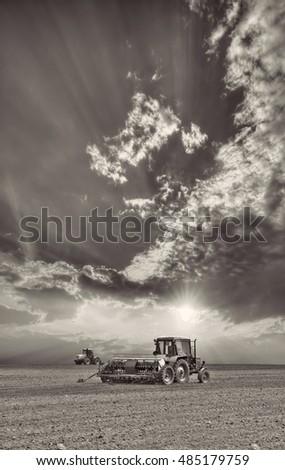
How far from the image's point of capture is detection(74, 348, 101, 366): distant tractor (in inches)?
2520

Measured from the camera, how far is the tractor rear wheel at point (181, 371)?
2720 centimetres

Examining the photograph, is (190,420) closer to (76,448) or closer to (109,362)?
(76,448)

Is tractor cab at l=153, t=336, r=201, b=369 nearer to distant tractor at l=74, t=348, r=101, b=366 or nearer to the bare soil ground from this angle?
the bare soil ground

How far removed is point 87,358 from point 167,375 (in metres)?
39.7

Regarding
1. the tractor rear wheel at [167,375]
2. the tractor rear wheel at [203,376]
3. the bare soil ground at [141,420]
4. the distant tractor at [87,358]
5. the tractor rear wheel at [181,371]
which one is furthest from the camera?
the distant tractor at [87,358]

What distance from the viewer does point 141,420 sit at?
47.5 ft

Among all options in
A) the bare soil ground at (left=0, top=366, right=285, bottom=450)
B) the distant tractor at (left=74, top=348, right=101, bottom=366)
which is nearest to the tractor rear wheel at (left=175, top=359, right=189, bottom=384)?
the bare soil ground at (left=0, top=366, right=285, bottom=450)

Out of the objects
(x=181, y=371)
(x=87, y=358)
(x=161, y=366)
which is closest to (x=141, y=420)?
(x=161, y=366)

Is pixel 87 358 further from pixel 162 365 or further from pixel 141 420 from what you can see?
pixel 141 420

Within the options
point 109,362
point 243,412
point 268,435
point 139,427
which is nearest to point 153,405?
point 243,412

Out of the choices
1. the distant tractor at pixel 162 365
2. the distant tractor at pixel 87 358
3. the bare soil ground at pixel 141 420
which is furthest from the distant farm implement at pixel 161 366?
the distant tractor at pixel 87 358

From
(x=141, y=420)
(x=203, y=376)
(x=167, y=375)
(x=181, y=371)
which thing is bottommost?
(x=141, y=420)

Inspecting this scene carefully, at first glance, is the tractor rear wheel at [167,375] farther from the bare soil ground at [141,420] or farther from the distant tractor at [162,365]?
the bare soil ground at [141,420]

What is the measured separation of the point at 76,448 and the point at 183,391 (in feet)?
45.2
